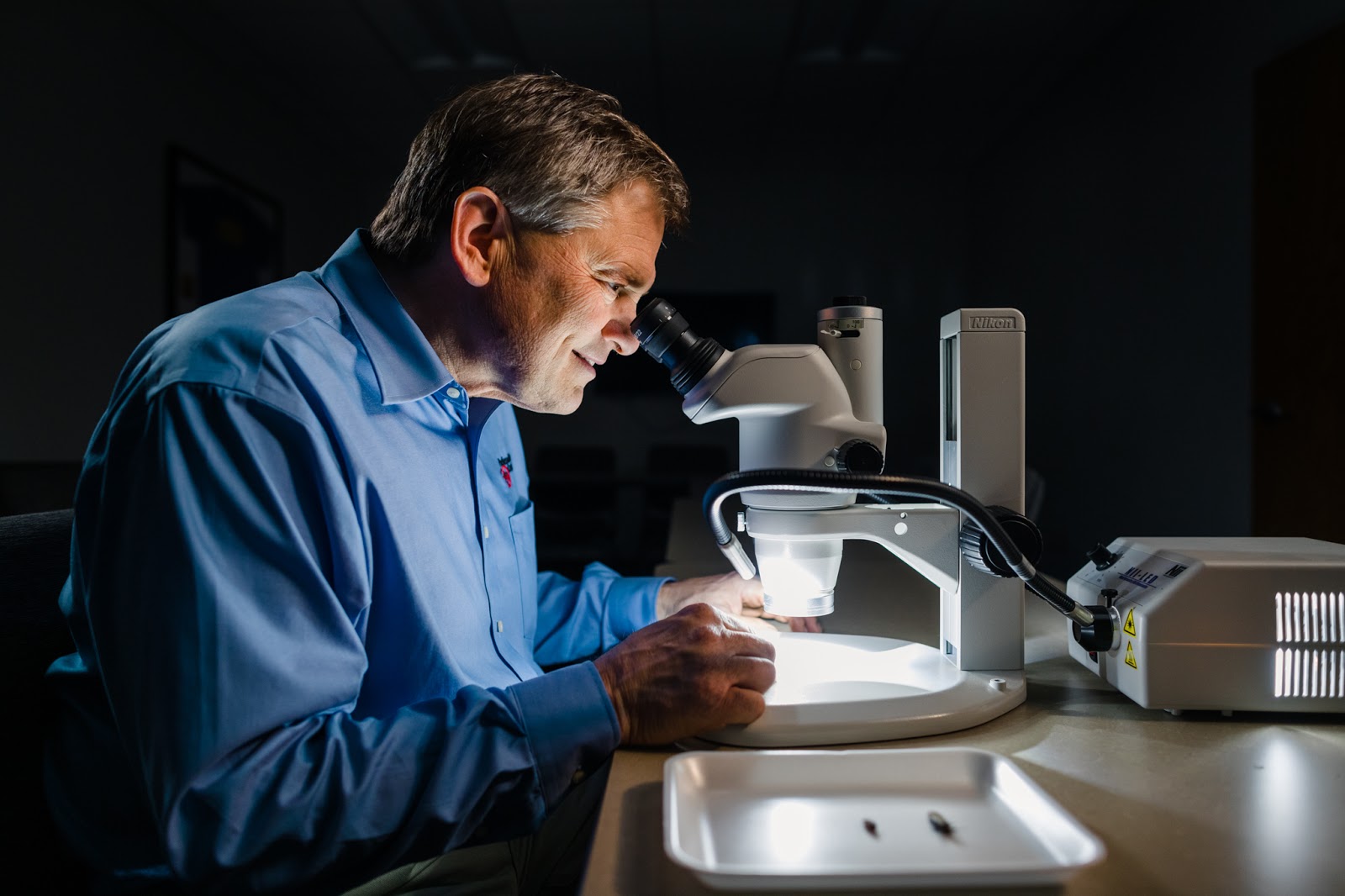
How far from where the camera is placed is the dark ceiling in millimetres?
3426

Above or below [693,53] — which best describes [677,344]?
below

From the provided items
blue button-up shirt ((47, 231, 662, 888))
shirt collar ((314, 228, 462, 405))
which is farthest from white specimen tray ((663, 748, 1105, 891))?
shirt collar ((314, 228, 462, 405))

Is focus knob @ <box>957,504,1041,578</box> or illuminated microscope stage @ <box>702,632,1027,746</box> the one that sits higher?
focus knob @ <box>957,504,1041,578</box>

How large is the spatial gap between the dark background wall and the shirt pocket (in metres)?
1.14

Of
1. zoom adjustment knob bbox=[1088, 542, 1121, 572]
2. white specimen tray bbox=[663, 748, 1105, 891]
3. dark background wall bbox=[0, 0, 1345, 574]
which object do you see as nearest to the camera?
white specimen tray bbox=[663, 748, 1105, 891]

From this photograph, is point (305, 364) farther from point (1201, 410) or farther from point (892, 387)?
point (892, 387)

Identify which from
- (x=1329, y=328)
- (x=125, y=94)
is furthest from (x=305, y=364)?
(x=125, y=94)

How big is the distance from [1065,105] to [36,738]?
16.0 ft

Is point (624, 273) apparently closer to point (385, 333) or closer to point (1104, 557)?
point (385, 333)

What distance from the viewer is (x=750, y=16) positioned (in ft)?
11.4

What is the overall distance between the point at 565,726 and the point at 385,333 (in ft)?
1.57

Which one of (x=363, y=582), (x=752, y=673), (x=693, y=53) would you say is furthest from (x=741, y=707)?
(x=693, y=53)

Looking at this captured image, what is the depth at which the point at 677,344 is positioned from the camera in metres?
0.82

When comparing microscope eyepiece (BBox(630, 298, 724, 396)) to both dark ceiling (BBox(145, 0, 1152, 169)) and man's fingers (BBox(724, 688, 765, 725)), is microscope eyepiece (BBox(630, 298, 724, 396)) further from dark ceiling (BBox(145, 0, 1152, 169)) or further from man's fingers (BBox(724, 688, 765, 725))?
dark ceiling (BBox(145, 0, 1152, 169))
